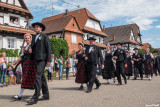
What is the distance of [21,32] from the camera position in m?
26.0

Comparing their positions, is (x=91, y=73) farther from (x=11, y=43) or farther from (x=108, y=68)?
(x=11, y=43)

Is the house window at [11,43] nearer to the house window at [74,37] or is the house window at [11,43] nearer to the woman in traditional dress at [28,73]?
the house window at [74,37]

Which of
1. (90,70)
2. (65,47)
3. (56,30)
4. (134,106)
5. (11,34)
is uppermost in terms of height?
(56,30)

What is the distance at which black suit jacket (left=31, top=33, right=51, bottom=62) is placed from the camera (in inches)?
213

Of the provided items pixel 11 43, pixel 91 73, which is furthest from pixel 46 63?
pixel 11 43

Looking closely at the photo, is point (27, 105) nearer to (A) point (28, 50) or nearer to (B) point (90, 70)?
(A) point (28, 50)

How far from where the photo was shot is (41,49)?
5.45 m

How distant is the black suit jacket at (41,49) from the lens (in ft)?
17.8

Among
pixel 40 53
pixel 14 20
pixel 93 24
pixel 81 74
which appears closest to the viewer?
pixel 40 53

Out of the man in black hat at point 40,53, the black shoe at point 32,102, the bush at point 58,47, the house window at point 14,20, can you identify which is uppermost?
the house window at point 14,20

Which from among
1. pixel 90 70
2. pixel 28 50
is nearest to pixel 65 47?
pixel 90 70

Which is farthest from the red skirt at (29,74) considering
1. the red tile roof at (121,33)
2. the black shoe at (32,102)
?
the red tile roof at (121,33)

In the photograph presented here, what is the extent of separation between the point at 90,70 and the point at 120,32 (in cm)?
5640

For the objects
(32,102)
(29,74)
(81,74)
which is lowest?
(32,102)
